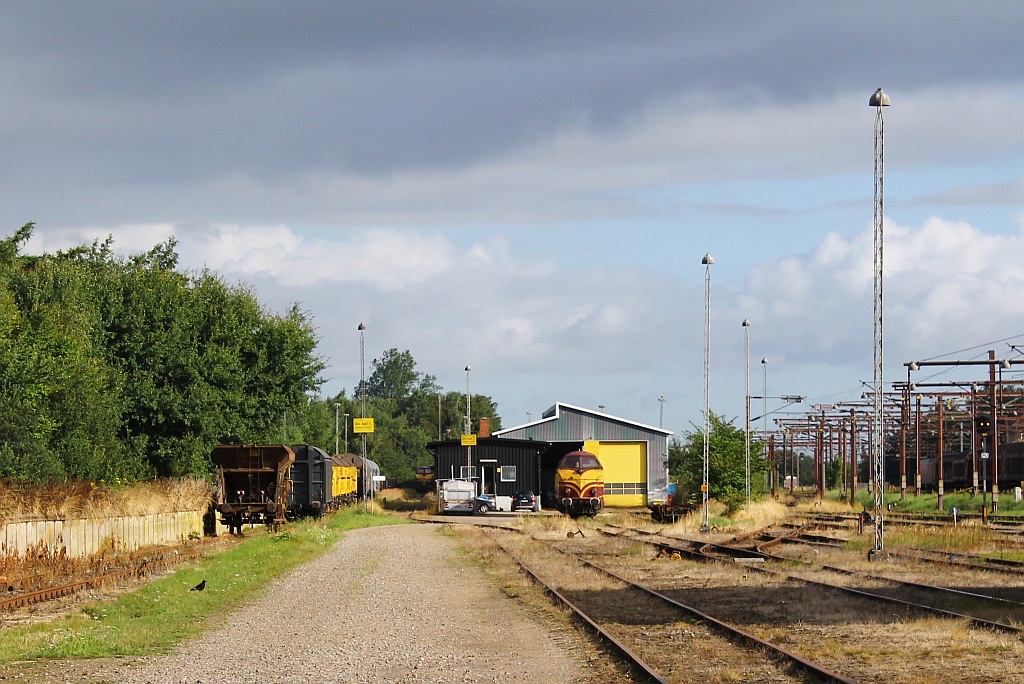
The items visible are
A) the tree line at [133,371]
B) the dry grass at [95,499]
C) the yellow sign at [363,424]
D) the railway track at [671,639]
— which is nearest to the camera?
the railway track at [671,639]

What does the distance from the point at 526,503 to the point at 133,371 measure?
24.4 metres

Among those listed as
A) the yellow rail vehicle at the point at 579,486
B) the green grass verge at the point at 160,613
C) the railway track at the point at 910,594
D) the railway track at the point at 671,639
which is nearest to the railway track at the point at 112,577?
the green grass verge at the point at 160,613

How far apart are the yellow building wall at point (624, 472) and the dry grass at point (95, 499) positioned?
108ft

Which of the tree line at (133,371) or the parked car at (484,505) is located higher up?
the tree line at (133,371)

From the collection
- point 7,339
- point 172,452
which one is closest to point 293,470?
point 172,452

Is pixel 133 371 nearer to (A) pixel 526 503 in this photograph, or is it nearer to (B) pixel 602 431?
(A) pixel 526 503

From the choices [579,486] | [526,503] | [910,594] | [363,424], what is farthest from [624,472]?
[910,594]

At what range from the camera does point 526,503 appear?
61.7 m

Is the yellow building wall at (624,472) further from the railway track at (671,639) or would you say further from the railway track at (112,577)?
the railway track at (671,639)

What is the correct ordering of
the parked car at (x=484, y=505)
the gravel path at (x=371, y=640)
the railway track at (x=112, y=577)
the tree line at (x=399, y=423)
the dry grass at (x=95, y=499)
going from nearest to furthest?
the gravel path at (x=371, y=640) → the railway track at (x=112, y=577) → the dry grass at (x=95, y=499) → the parked car at (x=484, y=505) → the tree line at (x=399, y=423)

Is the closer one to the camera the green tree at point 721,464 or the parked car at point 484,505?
the green tree at point 721,464

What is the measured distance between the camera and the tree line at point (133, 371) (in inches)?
1278

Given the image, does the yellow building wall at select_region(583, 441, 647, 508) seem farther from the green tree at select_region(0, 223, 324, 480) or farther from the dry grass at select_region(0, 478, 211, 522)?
the dry grass at select_region(0, 478, 211, 522)

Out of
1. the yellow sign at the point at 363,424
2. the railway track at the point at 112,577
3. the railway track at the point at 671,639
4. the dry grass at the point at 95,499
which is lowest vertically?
the railway track at the point at 112,577
